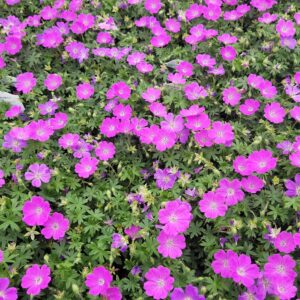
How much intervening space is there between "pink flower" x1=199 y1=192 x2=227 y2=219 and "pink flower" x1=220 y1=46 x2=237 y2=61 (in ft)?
6.38

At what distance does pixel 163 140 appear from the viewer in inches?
147

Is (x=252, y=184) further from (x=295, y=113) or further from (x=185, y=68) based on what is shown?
(x=185, y=68)

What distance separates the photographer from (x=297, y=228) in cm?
327

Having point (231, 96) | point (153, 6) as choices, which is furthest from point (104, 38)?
point (231, 96)

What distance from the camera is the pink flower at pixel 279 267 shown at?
2896 mm

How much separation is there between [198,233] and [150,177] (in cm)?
76

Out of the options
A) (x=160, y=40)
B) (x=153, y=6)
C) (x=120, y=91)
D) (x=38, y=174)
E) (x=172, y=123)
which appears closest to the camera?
(x=38, y=174)

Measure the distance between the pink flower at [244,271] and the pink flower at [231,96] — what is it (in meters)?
1.77

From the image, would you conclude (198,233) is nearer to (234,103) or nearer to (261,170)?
(261,170)

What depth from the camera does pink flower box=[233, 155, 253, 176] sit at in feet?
11.3

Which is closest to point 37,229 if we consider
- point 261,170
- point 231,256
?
point 231,256

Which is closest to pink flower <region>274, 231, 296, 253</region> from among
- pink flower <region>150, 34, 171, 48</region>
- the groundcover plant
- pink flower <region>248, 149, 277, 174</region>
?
the groundcover plant

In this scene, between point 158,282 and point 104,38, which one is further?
point 104,38

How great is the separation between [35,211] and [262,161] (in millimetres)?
1987
